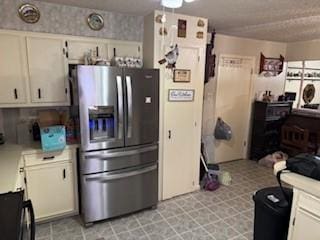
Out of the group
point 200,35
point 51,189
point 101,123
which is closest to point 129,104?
point 101,123

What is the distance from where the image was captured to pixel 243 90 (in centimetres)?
460

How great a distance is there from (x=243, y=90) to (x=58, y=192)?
12.2 ft

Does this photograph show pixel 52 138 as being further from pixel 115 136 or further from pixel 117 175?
pixel 117 175

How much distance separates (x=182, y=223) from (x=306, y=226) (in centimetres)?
151

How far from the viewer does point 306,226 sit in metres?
1.42

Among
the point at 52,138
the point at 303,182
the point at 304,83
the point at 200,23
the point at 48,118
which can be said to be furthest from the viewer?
the point at 304,83

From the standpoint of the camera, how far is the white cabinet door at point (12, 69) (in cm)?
241

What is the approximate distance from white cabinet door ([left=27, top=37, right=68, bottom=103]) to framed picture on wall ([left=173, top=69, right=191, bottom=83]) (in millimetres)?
1337

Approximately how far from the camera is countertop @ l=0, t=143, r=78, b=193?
5.42 ft

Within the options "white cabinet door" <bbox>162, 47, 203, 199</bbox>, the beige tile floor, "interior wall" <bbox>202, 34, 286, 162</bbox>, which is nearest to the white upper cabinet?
"white cabinet door" <bbox>162, 47, 203, 199</bbox>

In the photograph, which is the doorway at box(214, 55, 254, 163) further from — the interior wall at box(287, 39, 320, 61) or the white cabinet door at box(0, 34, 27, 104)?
the white cabinet door at box(0, 34, 27, 104)

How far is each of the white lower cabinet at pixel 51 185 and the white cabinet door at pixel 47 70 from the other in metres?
0.70

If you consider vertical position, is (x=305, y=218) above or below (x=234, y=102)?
below

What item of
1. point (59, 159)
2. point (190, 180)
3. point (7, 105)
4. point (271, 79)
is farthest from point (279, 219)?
point (271, 79)
